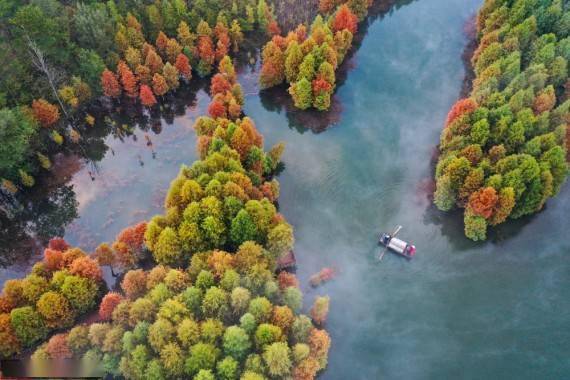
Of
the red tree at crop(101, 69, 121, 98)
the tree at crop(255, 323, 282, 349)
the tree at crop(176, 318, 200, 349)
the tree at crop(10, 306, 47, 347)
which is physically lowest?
the tree at crop(10, 306, 47, 347)

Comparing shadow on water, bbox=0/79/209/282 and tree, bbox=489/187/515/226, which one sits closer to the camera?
tree, bbox=489/187/515/226

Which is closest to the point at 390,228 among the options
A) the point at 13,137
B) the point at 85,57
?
the point at 85,57

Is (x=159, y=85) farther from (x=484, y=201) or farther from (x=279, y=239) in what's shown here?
(x=484, y=201)

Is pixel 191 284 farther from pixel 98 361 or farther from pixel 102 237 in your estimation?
pixel 102 237

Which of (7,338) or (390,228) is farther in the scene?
(390,228)

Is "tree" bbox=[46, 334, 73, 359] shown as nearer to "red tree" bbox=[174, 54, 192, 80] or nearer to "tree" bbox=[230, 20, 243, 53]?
"red tree" bbox=[174, 54, 192, 80]

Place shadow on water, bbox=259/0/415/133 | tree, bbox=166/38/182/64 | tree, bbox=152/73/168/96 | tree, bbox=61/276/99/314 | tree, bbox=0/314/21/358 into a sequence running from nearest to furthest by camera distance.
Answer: tree, bbox=0/314/21/358
tree, bbox=61/276/99/314
tree, bbox=152/73/168/96
tree, bbox=166/38/182/64
shadow on water, bbox=259/0/415/133

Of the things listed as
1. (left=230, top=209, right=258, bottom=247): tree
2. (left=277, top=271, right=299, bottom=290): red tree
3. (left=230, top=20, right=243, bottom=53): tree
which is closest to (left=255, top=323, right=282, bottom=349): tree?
(left=277, top=271, right=299, bottom=290): red tree

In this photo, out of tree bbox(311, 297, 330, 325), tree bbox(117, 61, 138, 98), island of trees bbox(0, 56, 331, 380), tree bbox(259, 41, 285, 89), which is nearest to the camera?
island of trees bbox(0, 56, 331, 380)
